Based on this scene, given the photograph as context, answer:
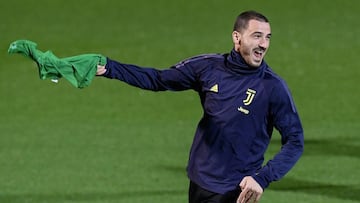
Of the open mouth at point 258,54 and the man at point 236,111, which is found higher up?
the open mouth at point 258,54

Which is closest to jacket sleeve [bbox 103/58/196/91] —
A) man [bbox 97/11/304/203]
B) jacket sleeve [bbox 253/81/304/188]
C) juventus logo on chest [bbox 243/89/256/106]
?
man [bbox 97/11/304/203]

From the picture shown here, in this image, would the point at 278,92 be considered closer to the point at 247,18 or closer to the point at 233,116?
the point at 233,116

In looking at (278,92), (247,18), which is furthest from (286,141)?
(247,18)

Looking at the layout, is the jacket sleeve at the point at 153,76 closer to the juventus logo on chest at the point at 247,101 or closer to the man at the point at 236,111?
the man at the point at 236,111

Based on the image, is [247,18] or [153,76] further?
[153,76]

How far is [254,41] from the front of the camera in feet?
25.9

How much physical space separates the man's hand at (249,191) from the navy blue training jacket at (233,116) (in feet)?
0.35

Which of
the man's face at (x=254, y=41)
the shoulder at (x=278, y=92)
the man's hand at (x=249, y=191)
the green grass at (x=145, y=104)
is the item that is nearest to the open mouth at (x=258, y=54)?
the man's face at (x=254, y=41)

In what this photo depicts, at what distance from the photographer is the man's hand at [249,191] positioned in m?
7.72

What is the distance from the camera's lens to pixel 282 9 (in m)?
23.8

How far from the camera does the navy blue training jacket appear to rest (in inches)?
310

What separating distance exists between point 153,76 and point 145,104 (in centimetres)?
957

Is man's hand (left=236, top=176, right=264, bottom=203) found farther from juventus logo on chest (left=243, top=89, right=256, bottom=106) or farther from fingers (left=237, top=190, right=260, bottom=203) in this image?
juventus logo on chest (left=243, top=89, right=256, bottom=106)

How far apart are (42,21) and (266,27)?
50.5 feet
